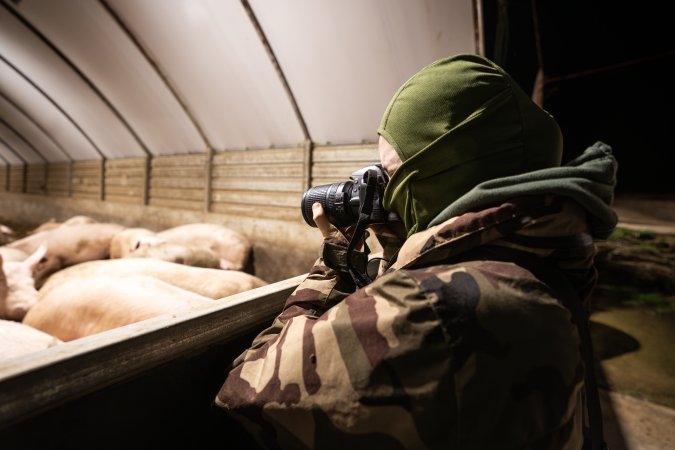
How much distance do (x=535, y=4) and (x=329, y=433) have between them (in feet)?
20.6

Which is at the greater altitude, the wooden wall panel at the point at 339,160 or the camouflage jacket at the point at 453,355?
the wooden wall panel at the point at 339,160

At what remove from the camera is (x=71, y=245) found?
5.19 meters

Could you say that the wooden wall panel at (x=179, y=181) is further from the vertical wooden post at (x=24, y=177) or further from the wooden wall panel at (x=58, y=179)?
the vertical wooden post at (x=24, y=177)

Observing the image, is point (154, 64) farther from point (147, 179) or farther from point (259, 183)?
point (147, 179)

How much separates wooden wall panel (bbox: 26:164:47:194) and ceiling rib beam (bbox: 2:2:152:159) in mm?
6184

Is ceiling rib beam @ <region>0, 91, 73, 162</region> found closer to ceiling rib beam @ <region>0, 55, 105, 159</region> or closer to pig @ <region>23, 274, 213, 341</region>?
ceiling rib beam @ <region>0, 55, 105, 159</region>

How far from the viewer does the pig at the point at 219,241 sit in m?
4.95

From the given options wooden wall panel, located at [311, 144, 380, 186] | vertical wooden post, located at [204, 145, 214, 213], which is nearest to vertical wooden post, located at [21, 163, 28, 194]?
vertical wooden post, located at [204, 145, 214, 213]

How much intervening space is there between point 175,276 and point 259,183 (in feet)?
9.56

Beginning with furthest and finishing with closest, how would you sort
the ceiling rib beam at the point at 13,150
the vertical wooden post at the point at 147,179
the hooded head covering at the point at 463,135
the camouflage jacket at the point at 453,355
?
1. the ceiling rib beam at the point at 13,150
2. the vertical wooden post at the point at 147,179
3. the hooded head covering at the point at 463,135
4. the camouflage jacket at the point at 453,355

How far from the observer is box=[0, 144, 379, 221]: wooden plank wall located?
4746mm

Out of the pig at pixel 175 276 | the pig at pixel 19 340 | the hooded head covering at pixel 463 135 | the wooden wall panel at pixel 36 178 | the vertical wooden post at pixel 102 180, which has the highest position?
the wooden wall panel at pixel 36 178

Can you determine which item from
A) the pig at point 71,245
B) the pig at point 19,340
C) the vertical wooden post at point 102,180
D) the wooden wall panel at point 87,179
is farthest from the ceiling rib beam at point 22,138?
the pig at point 19,340

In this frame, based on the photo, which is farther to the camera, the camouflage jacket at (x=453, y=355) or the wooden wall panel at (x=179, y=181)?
the wooden wall panel at (x=179, y=181)
